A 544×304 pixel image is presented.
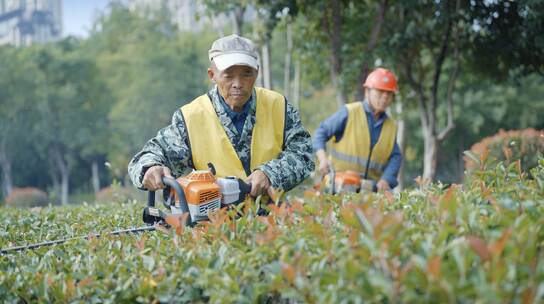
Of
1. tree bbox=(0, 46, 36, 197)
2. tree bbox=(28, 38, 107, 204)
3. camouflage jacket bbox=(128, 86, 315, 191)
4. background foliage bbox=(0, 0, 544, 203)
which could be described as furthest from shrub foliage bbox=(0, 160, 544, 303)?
tree bbox=(28, 38, 107, 204)

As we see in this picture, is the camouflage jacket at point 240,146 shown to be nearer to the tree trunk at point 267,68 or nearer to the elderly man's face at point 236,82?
the elderly man's face at point 236,82

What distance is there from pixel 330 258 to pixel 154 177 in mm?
1792

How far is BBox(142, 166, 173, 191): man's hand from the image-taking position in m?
3.87

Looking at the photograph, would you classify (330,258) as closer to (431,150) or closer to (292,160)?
(292,160)

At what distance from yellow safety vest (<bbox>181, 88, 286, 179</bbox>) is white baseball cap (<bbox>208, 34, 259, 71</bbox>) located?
314mm

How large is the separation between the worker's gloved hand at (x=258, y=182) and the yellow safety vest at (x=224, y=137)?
28 centimetres

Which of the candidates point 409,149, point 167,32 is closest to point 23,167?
point 167,32

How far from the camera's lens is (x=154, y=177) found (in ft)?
12.8

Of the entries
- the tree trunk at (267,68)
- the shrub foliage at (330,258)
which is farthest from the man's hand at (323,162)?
the tree trunk at (267,68)

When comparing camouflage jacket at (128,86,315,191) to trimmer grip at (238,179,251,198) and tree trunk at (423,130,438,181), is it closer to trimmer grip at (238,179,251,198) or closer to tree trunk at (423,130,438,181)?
trimmer grip at (238,179,251,198)

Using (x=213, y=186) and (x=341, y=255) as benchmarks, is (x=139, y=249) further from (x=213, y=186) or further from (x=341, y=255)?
(x=341, y=255)

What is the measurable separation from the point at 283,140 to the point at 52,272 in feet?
6.35

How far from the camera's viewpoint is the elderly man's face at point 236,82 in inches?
167

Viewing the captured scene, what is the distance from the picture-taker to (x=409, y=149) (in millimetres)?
38969
